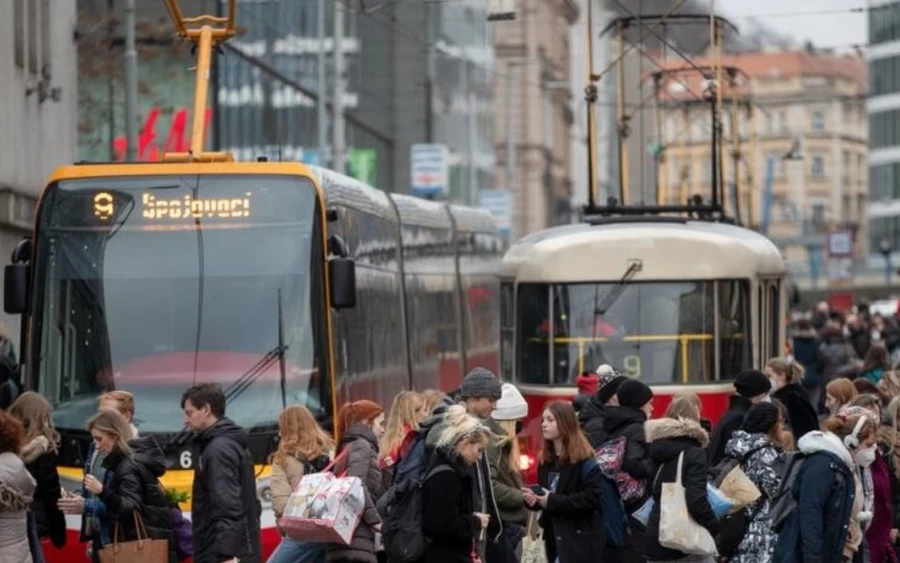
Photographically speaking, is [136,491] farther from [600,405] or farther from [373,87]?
[373,87]

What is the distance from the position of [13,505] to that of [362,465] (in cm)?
197

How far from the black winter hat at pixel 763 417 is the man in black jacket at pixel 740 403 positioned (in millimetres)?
2281

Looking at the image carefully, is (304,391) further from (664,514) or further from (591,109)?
(591,109)

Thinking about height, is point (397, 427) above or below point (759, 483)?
above

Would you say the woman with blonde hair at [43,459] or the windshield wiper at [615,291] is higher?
the windshield wiper at [615,291]

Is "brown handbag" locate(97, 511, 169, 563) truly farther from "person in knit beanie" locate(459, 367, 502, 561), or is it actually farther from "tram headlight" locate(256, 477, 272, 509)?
"tram headlight" locate(256, 477, 272, 509)

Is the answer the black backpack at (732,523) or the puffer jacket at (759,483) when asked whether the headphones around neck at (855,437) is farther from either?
the black backpack at (732,523)

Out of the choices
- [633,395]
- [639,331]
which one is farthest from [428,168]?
[633,395]

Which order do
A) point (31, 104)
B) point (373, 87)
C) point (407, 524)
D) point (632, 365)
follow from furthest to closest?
point (373, 87) → point (31, 104) → point (632, 365) → point (407, 524)

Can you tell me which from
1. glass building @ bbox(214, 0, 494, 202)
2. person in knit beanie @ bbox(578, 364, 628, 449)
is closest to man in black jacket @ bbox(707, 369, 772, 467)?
person in knit beanie @ bbox(578, 364, 628, 449)

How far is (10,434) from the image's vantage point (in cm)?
1353

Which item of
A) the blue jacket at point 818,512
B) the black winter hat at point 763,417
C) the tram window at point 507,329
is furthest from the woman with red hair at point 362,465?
the tram window at point 507,329

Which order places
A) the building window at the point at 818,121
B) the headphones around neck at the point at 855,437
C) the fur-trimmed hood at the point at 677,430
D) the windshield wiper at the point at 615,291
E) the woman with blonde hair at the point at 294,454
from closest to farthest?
the fur-trimmed hood at the point at 677,430
the woman with blonde hair at the point at 294,454
the headphones around neck at the point at 855,437
the windshield wiper at the point at 615,291
the building window at the point at 818,121

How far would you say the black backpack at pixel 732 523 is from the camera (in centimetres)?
1419
